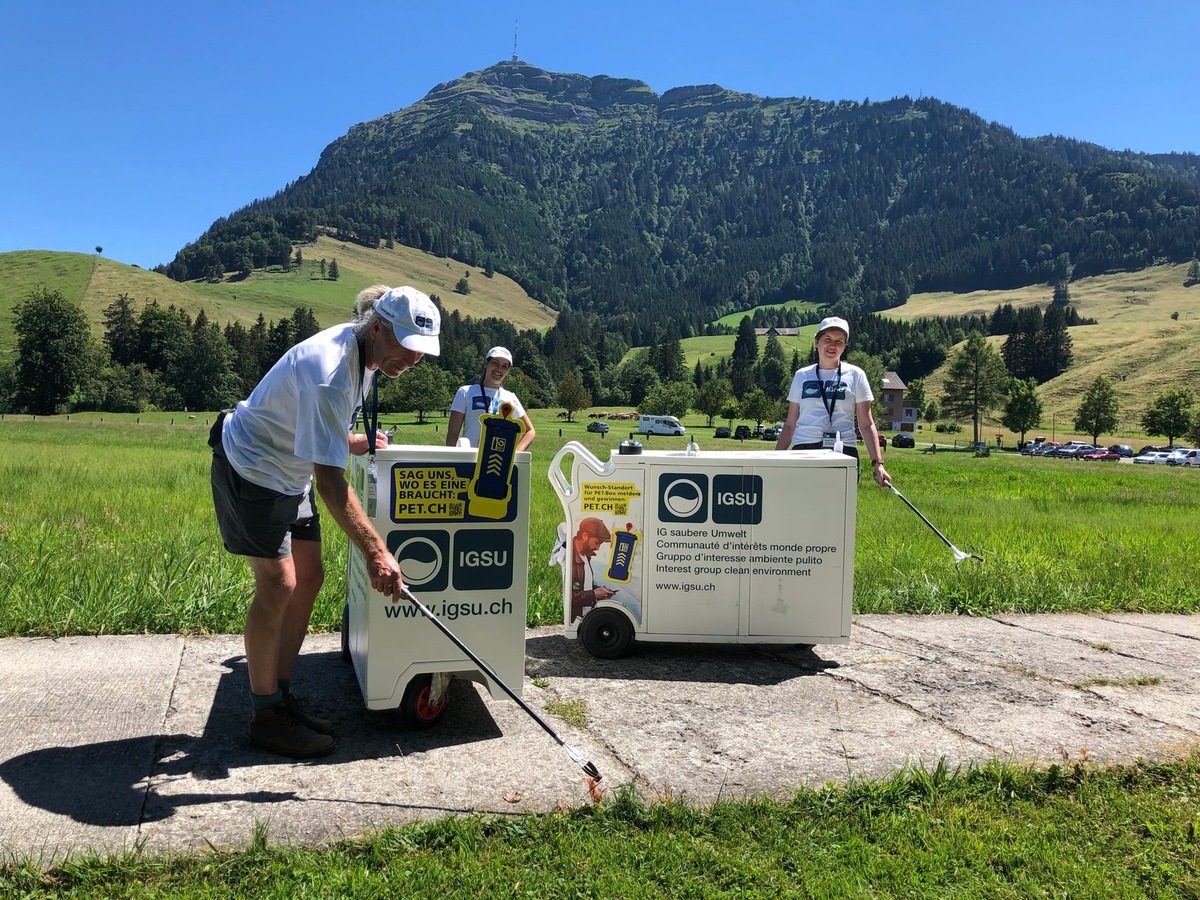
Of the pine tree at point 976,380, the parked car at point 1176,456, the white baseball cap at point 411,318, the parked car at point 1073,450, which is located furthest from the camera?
the pine tree at point 976,380

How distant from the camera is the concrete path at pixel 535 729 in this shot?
3.29 m

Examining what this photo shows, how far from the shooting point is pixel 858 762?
3.93 m

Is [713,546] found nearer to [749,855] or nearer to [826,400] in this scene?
[826,400]

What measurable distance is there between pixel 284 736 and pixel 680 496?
2.70 meters

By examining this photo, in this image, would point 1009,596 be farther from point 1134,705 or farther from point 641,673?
point 641,673

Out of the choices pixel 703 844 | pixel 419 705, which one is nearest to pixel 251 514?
pixel 419 705

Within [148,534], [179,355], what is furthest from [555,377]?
[148,534]

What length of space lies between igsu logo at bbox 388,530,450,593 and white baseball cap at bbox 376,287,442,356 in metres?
0.97

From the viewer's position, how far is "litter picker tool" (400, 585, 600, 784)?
11.7 feet

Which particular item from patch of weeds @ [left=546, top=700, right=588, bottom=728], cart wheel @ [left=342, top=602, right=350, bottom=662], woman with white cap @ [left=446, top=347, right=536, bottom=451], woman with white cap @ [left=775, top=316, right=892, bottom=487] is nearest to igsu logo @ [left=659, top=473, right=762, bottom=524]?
patch of weeds @ [left=546, top=700, right=588, bottom=728]

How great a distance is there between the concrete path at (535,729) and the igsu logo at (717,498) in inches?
36.9

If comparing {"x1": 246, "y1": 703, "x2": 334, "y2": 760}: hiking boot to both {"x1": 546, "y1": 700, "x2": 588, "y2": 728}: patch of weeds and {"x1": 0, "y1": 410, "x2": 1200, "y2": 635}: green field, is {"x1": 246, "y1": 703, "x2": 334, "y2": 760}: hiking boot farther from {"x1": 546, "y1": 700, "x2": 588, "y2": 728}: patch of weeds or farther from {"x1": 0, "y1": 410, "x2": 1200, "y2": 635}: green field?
{"x1": 0, "y1": 410, "x2": 1200, "y2": 635}: green field

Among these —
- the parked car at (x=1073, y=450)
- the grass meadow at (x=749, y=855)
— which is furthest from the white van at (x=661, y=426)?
the grass meadow at (x=749, y=855)

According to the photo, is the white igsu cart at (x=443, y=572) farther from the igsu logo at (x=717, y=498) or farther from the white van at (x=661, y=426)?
the white van at (x=661, y=426)
